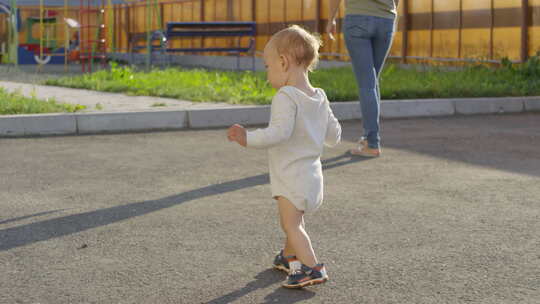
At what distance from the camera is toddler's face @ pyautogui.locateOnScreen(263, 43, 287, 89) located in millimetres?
3385

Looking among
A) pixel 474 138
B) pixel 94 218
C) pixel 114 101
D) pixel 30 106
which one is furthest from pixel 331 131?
pixel 114 101

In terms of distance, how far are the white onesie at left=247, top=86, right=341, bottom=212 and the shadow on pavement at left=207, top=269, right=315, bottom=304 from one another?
304mm

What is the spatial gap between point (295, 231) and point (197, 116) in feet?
17.8

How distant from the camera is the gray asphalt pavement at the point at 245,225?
10.8 feet

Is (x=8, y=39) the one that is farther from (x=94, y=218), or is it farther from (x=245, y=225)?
(x=245, y=225)

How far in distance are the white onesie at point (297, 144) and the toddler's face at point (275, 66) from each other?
0.06 metres

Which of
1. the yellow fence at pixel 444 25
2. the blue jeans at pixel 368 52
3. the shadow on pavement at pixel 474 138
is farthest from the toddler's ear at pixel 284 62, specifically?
the yellow fence at pixel 444 25

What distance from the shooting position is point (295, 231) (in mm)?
3420

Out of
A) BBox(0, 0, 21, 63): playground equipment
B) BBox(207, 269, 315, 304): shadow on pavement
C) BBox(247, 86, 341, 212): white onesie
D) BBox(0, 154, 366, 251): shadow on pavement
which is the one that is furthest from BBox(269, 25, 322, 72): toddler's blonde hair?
BBox(0, 0, 21, 63): playground equipment

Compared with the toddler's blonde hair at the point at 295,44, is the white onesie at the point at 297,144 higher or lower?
lower

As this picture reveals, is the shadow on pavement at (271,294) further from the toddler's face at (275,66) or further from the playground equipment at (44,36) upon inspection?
the playground equipment at (44,36)

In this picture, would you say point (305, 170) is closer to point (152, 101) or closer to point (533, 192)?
point (533, 192)

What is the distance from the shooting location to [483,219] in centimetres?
448

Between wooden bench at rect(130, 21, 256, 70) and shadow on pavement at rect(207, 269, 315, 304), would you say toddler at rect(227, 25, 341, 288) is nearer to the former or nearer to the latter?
shadow on pavement at rect(207, 269, 315, 304)
